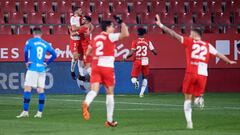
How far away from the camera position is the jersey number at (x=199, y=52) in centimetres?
1702

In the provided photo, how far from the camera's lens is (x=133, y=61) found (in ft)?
106

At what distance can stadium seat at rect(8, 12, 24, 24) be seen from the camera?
33.6m

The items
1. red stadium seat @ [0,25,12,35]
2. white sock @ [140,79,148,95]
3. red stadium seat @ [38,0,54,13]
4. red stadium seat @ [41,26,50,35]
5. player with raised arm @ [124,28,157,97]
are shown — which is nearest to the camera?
white sock @ [140,79,148,95]

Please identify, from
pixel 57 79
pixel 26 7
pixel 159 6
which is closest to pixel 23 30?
pixel 26 7

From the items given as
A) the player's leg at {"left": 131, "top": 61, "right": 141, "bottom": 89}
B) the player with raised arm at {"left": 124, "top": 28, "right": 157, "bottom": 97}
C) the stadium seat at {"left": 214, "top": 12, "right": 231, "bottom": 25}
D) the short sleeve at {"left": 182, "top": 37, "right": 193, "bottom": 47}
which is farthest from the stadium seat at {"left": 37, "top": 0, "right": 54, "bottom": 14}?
the short sleeve at {"left": 182, "top": 37, "right": 193, "bottom": 47}

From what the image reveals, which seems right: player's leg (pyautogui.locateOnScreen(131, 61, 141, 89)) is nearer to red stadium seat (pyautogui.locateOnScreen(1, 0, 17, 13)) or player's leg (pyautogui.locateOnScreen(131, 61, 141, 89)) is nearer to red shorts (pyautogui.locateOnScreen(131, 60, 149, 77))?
red shorts (pyautogui.locateOnScreen(131, 60, 149, 77))

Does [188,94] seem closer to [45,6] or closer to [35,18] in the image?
[35,18]

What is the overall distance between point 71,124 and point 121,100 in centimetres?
1035

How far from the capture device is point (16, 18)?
3366cm

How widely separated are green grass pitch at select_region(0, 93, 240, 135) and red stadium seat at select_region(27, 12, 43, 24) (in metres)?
4.42

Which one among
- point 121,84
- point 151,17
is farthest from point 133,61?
point 151,17

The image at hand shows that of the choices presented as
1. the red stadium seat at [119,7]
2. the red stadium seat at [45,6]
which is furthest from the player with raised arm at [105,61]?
the red stadium seat at [119,7]

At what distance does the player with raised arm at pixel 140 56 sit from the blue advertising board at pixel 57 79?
4.17 ft

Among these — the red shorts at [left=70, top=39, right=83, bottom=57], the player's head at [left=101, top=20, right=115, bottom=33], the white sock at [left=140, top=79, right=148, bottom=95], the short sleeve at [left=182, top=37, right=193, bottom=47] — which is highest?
the player's head at [left=101, top=20, right=115, bottom=33]
